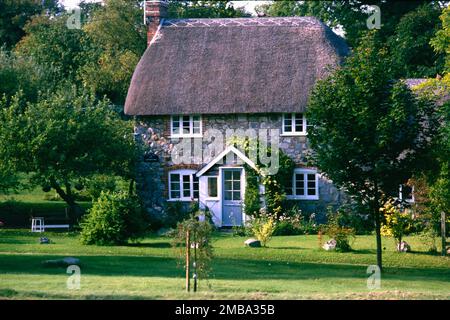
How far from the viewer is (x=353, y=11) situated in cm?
5244

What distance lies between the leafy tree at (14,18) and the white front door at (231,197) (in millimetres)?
26391

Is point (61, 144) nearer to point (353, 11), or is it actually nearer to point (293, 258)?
point (293, 258)

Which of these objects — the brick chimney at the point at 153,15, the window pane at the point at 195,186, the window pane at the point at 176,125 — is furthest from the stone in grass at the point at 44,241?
the brick chimney at the point at 153,15

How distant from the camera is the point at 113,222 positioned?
1133 inches

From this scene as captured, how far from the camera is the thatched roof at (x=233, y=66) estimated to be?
36.0 meters

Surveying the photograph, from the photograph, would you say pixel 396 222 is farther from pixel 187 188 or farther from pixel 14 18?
pixel 14 18

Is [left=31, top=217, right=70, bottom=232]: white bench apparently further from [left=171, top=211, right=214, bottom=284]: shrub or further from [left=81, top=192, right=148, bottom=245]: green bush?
[left=171, top=211, right=214, bottom=284]: shrub

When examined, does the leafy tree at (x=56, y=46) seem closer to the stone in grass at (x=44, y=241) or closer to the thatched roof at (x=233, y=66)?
the thatched roof at (x=233, y=66)

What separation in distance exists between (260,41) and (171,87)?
14.0ft

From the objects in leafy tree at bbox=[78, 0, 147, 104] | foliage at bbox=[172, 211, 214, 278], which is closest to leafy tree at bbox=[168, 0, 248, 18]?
leafy tree at bbox=[78, 0, 147, 104]

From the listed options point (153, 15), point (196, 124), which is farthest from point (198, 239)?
point (153, 15)

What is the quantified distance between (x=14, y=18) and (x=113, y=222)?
3198cm

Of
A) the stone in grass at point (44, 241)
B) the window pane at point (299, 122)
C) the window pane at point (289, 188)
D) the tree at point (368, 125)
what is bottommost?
the stone in grass at point (44, 241)

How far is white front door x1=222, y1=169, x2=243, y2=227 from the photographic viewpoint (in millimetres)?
35375
